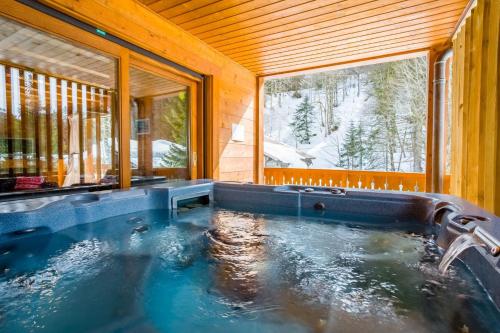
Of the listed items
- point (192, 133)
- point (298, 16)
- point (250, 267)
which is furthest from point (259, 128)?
point (250, 267)

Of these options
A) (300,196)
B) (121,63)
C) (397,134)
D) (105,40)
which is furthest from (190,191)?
(397,134)

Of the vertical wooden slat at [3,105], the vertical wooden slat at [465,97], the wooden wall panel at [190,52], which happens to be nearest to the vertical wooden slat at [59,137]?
the vertical wooden slat at [3,105]

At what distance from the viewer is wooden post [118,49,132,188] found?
2566mm

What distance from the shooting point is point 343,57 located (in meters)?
3.91

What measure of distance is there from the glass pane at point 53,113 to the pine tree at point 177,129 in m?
0.78

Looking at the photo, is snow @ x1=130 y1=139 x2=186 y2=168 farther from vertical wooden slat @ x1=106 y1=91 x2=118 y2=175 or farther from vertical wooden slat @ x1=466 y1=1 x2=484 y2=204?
vertical wooden slat @ x1=466 y1=1 x2=484 y2=204

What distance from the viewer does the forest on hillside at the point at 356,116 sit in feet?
29.1

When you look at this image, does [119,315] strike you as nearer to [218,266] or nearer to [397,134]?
[218,266]

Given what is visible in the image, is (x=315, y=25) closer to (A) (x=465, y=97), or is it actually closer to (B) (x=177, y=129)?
(A) (x=465, y=97)

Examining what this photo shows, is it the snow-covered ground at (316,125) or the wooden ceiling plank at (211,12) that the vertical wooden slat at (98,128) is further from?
the snow-covered ground at (316,125)

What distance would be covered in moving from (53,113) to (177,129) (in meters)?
1.29

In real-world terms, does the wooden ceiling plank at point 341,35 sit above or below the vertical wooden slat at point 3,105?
above

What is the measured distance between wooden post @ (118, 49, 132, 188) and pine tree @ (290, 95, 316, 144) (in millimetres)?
10061

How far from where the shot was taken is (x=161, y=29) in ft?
9.36
